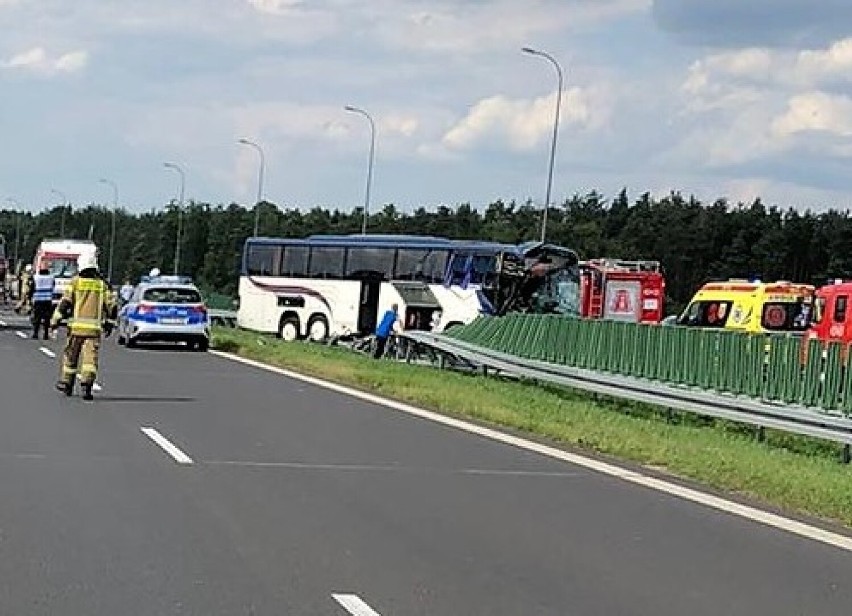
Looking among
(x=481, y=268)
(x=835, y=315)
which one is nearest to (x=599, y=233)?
(x=481, y=268)

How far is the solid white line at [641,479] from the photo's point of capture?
12446mm

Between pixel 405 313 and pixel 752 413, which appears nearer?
pixel 752 413

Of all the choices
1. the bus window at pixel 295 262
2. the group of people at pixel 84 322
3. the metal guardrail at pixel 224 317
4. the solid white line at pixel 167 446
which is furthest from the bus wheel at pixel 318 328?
the solid white line at pixel 167 446

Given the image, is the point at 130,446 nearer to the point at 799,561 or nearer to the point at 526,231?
Result: the point at 799,561

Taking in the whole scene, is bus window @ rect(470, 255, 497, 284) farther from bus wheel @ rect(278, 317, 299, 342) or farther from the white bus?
bus wheel @ rect(278, 317, 299, 342)

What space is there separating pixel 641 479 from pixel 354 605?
745 centimetres

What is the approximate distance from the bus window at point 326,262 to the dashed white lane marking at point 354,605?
4318cm

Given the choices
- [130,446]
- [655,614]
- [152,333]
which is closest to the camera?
[655,614]

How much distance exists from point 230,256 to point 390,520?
109 metres

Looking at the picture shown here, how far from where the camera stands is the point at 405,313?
4650 cm

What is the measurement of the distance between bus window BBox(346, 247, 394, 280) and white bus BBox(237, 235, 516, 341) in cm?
3

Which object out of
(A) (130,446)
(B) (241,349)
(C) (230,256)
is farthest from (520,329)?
(C) (230,256)

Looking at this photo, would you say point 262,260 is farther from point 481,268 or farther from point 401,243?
point 481,268

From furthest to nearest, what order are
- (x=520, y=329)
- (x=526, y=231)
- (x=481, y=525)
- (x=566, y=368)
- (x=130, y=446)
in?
(x=526, y=231) → (x=520, y=329) → (x=566, y=368) → (x=130, y=446) → (x=481, y=525)
